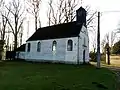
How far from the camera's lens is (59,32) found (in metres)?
46.5

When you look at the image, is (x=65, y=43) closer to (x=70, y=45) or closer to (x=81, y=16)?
(x=70, y=45)

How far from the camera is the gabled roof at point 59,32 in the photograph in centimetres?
4314

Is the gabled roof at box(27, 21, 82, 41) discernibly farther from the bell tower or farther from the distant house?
the bell tower

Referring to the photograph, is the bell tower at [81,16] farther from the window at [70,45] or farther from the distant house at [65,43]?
the window at [70,45]

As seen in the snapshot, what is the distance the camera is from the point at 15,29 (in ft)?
197

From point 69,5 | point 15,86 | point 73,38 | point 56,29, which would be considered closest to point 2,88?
point 15,86

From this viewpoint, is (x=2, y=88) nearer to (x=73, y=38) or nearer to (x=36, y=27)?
(x=73, y=38)

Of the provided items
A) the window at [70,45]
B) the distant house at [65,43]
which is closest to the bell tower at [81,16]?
the distant house at [65,43]

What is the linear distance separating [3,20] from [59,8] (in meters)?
14.4

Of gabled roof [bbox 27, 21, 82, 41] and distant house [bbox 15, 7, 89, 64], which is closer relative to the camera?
distant house [bbox 15, 7, 89, 64]

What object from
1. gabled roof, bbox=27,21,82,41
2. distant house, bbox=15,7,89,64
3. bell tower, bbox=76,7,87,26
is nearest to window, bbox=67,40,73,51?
distant house, bbox=15,7,89,64

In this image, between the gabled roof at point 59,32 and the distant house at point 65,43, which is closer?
the distant house at point 65,43

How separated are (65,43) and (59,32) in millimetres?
4044

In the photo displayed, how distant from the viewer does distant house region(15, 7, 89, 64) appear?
137ft
